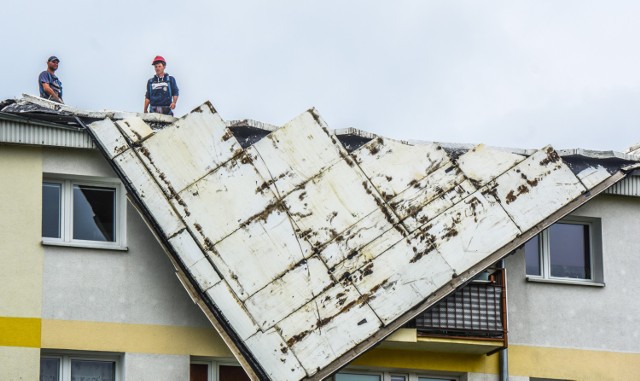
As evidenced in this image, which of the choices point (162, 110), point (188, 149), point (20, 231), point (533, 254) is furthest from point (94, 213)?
point (533, 254)

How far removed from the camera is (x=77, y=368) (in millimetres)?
33562

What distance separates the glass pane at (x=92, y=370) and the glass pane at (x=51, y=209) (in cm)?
234

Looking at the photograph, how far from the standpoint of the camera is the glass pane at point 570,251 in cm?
3672

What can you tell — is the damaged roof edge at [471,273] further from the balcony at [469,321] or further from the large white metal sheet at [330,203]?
the large white metal sheet at [330,203]

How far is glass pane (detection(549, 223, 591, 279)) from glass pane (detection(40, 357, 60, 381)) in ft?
32.0

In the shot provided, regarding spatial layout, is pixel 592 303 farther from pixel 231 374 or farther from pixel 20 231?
pixel 20 231

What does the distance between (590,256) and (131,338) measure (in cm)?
930

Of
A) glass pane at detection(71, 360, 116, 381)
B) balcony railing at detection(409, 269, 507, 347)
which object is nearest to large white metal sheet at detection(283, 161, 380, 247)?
balcony railing at detection(409, 269, 507, 347)

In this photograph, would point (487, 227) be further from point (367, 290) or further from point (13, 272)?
→ point (13, 272)

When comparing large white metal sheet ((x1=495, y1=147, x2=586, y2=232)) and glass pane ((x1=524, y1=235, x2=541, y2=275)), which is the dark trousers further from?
glass pane ((x1=524, y1=235, x2=541, y2=275))

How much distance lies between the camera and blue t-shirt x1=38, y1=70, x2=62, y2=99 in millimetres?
37719

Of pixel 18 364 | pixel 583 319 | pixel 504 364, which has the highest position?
pixel 583 319

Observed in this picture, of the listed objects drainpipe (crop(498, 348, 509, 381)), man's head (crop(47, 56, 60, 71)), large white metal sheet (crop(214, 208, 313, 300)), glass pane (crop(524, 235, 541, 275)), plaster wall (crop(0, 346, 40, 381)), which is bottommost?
plaster wall (crop(0, 346, 40, 381))

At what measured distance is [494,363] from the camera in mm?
35500
